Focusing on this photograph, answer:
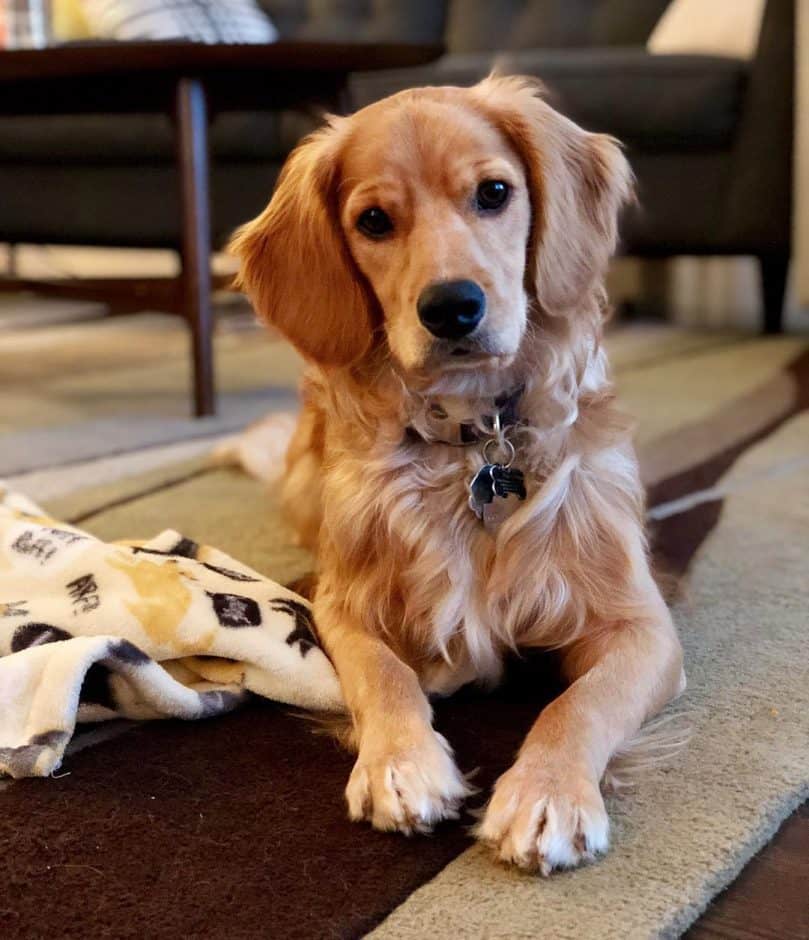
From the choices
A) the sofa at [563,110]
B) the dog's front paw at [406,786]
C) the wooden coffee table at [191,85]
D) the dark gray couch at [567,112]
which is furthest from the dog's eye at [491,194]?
the dark gray couch at [567,112]

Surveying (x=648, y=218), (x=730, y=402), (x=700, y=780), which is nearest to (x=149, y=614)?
(x=700, y=780)

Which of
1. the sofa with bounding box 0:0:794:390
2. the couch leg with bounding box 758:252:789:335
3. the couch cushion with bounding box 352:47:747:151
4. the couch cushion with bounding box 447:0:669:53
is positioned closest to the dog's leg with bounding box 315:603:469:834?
the sofa with bounding box 0:0:794:390

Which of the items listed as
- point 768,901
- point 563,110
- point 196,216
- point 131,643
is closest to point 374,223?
point 131,643

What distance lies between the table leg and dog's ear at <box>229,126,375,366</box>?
118 cm

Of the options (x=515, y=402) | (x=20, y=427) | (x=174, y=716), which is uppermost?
(x=515, y=402)

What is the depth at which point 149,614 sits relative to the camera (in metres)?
1.27

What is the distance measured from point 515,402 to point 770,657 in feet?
1.33

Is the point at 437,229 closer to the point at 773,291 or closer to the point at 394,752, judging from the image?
the point at 394,752

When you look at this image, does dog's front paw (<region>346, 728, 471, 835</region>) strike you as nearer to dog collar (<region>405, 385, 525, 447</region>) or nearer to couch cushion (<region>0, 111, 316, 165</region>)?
dog collar (<region>405, 385, 525, 447</region>)

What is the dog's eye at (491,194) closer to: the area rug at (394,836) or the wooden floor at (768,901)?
A: the area rug at (394,836)

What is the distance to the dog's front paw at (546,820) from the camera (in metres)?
0.93

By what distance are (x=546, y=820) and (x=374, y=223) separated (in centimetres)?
69

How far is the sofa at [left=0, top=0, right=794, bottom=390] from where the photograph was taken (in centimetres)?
338

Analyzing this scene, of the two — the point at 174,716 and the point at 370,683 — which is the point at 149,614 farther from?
the point at 370,683
